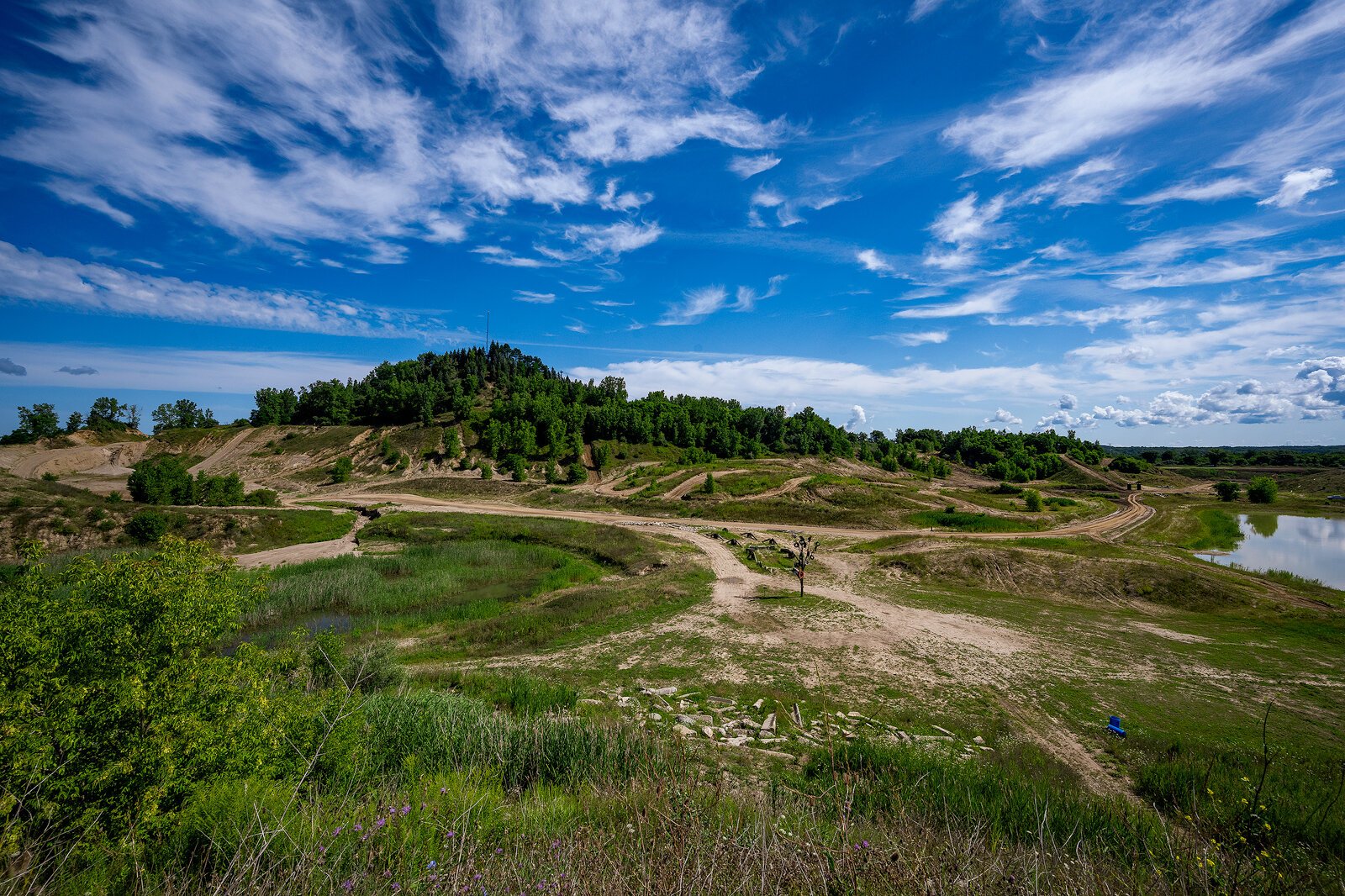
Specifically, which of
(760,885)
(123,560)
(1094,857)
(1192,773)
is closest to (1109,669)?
(1192,773)

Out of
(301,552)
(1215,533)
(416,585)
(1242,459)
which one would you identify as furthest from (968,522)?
(1242,459)

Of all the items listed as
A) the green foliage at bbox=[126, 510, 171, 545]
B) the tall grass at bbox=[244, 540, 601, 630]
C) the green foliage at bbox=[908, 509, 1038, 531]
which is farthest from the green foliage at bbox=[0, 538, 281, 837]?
the green foliage at bbox=[908, 509, 1038, 531]

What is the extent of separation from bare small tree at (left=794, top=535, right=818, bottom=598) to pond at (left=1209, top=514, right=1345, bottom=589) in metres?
33.4

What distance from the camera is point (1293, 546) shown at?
53.4 m

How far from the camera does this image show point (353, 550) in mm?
42250

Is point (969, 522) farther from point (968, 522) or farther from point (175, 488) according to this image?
point (175, 488)

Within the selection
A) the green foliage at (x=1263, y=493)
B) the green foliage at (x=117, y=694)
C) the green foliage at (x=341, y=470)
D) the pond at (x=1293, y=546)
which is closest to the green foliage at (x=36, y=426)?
the green foliage at (x=341, y=470)

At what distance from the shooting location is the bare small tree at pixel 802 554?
31.0m

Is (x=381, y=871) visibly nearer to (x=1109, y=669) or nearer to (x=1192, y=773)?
(x=1192, y=773)

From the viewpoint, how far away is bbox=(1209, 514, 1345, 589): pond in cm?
4231

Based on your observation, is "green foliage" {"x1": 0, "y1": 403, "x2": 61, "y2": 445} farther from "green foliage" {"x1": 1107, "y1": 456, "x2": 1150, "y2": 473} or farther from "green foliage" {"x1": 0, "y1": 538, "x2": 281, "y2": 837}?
"green foliage" {"x1": 1107, "y1": 456, "x2": 1150, "y2": 473}

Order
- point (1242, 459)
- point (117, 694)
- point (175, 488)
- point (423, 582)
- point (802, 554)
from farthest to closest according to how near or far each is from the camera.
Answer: point (1242, 459) < point (175, 488) < point (802, 554) < point (423, 582) < point (117, 694)

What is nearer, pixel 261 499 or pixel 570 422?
pixel 261 499

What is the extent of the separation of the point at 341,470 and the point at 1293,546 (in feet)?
429
